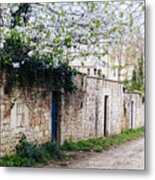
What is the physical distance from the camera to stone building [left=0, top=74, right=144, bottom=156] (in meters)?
3.25

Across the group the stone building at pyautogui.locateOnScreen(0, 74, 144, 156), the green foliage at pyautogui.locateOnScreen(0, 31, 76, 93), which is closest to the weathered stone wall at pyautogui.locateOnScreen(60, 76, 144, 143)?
the stone building at pyautogui.locateOnScreen(0, 74, 144, 156)

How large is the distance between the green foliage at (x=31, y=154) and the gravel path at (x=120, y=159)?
0.13m

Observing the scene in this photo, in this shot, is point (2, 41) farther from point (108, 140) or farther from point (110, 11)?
point (108, 140)

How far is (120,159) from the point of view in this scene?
10.5ft

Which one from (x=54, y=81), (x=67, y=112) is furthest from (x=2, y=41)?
(x=67, y=112)

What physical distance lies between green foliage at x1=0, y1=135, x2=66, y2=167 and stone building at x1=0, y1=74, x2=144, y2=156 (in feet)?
0.13

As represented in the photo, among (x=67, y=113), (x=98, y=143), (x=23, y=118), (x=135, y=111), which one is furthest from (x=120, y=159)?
(x=23, y=118)

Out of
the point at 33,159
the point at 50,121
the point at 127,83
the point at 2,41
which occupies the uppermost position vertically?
the point at 2,41

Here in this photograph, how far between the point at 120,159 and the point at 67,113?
0.46m

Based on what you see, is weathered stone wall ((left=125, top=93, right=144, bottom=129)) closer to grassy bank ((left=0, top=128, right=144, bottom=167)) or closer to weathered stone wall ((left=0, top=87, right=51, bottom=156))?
grassy bank ((left=0, top=128, right=144, bottom=167))

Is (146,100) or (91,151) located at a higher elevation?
(146,100)

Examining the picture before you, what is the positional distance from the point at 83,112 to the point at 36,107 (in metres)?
0.31

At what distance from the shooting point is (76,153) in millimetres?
3264

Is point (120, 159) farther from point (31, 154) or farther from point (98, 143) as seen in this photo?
point (31, 154)
